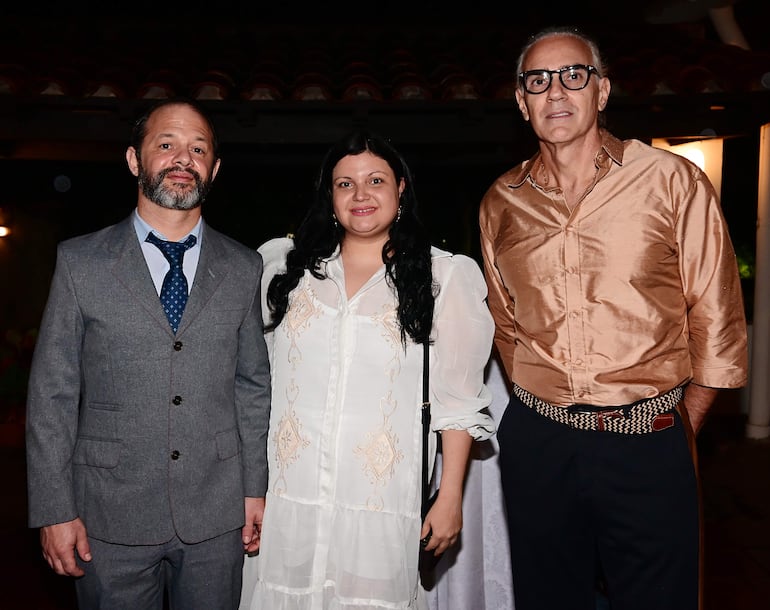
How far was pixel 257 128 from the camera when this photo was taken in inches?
204

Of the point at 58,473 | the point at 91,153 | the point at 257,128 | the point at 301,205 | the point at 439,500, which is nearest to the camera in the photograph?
the point at 58,473

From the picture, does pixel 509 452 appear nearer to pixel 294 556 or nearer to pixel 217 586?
pixel 294 556

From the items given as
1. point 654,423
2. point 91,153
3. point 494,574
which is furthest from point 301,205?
point 654,423

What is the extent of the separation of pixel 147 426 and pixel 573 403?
4.10 feet

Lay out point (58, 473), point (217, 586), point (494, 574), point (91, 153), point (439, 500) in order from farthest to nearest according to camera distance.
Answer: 1. point (91, 153)
2. point (494, 574)
3. point (439, 500)
4. point (217, 586)
5. point (58, 473)

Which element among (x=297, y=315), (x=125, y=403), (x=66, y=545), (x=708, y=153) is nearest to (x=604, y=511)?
(x=297, y=315)

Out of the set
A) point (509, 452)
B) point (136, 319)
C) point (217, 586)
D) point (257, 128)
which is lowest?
point (217, 586)

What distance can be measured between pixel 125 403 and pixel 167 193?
612mm

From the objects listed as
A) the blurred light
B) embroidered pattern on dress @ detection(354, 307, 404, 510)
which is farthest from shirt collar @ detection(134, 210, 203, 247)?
the blurred light

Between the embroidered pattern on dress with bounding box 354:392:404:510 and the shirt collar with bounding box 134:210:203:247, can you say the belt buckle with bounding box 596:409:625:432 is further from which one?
the shirt collar with bounding box 134:210:203:247

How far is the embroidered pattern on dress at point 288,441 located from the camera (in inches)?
85.9

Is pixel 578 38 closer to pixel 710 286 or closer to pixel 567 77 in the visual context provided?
pixel 567 77

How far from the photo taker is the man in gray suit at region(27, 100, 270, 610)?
75.5 inches

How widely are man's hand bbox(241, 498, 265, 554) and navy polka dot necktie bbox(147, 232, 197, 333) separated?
0.59 metres
